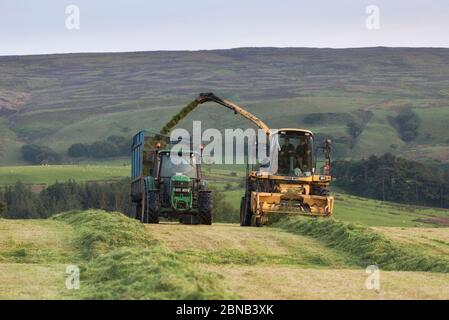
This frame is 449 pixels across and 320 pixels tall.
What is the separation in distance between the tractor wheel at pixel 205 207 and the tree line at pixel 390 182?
56865mm

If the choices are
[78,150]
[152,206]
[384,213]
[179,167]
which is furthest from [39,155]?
[152,206]

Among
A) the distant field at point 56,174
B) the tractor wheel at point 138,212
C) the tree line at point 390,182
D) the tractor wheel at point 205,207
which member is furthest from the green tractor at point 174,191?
the distant field at point 56,174

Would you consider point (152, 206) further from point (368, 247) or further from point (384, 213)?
point (384, 213)

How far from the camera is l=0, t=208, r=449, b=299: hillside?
14656 mm

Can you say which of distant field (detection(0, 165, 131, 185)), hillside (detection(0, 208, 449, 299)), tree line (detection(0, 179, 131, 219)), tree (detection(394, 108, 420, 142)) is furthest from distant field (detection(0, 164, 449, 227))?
tree (detection(394, 108, 420, 142))

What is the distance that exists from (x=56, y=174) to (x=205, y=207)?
7451cm

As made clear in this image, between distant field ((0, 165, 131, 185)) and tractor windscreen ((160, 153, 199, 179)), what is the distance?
61.9 meters

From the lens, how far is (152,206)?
3394 cm

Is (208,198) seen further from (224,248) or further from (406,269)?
(406,269)

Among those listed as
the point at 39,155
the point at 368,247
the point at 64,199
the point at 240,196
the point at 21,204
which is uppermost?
the point at 368,247

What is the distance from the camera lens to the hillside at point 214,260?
1466cm

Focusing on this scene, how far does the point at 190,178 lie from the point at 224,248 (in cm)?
1064

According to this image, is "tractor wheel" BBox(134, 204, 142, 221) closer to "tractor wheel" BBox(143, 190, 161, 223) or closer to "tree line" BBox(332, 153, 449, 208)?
"tractor wheel" BBox(143, 190, 161, 223)
